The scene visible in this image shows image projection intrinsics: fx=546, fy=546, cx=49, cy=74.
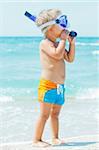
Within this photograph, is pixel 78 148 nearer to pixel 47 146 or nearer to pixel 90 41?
pixel 47 146

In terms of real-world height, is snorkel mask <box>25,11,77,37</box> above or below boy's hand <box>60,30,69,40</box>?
above

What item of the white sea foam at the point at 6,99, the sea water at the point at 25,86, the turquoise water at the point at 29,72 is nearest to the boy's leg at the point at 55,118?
the sea water at the point at 25,86

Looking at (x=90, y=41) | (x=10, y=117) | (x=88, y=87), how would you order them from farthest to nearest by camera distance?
(x=90, y=41), (x=88, y=87), (x=10, y=117)

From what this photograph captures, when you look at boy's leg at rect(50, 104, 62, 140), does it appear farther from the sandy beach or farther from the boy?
the sandy beach

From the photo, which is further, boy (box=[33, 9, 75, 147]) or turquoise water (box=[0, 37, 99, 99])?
turquoise water (box=[0, 37, 99, 99])

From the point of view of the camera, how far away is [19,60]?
38.4 ft

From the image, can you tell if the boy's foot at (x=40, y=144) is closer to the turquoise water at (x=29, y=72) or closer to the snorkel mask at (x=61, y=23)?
the snorkel mask at (x=61, y=23)

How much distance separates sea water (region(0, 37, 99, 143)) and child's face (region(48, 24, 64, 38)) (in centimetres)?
123

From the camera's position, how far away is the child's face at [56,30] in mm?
3432

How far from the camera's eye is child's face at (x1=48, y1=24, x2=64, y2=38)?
3.43m

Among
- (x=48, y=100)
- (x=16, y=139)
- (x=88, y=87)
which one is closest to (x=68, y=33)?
(x=48, y=100)

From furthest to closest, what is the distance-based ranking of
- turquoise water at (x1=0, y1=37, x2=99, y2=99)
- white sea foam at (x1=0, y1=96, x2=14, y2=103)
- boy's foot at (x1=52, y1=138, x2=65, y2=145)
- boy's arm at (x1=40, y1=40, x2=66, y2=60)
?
turquoise water at (x1=0, y1=37, x2=99, y2=99) < white sea foam at (x1=0, y1=96, x2=14, y2=103) < boy's foot at (x1=52, y1=138, x2=65, y2=145) < boy's arm at (x1=40, y1=40, x2=66, y2=60)

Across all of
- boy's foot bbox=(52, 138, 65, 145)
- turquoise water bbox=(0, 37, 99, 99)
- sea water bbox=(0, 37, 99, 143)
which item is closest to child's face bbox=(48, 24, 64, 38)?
boy's foot bbox=(52, 138, 65, 145)

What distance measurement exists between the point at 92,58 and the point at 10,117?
733cm
